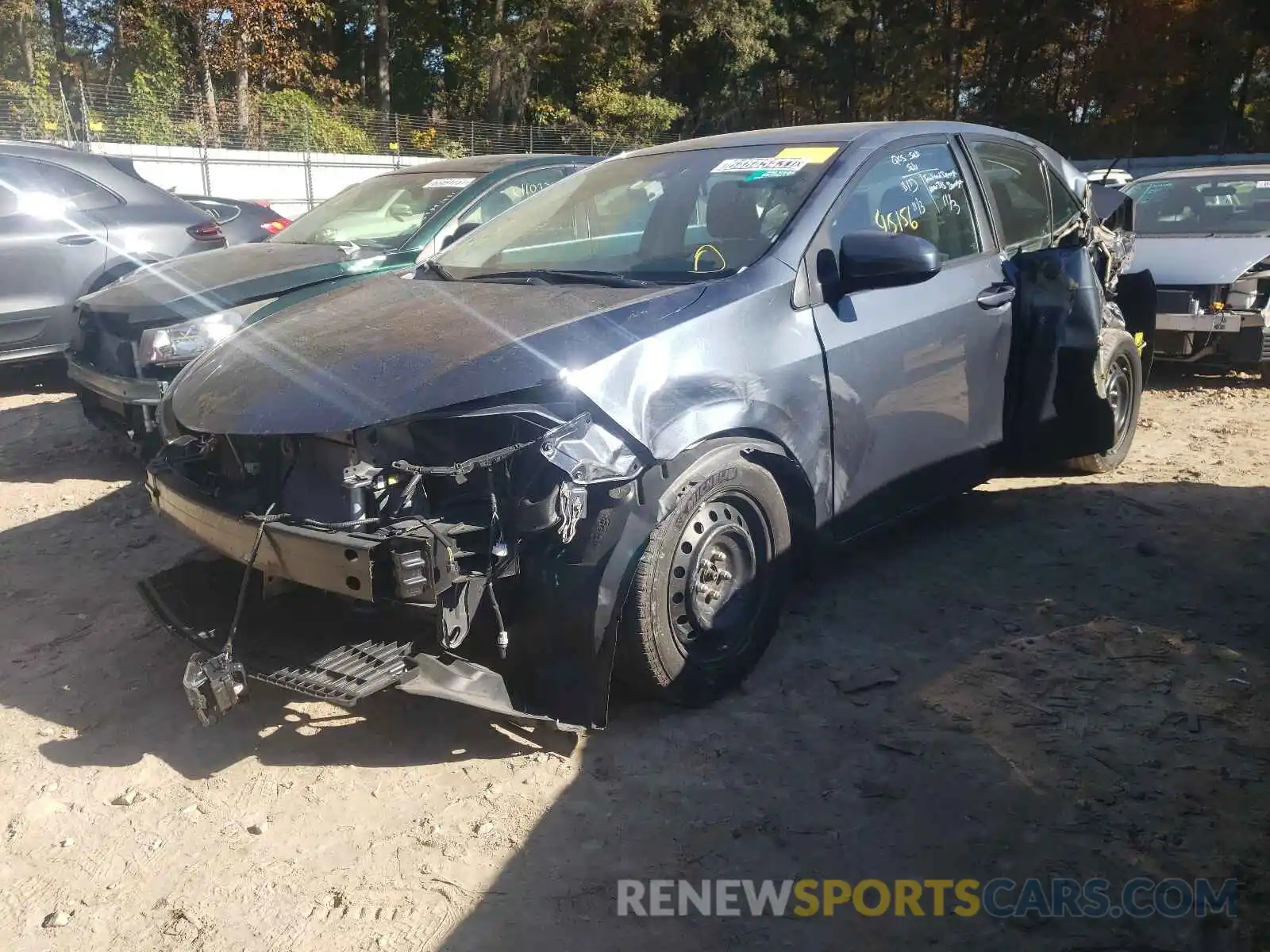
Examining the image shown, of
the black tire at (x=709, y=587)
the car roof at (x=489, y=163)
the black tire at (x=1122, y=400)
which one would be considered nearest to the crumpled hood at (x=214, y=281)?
the car roof at (x=489, y=163)

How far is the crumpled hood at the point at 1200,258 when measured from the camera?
7168 mm

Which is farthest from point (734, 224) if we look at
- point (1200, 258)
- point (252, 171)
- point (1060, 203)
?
point (252, 171)

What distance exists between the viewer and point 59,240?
275 inches

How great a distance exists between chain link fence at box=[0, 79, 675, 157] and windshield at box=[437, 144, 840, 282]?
18.2 m

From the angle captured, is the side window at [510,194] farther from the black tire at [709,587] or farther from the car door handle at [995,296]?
the black tire at [709,587]

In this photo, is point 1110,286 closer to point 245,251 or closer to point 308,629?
point 308,629

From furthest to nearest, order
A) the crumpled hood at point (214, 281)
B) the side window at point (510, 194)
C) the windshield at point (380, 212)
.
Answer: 1. the windshield at point (380, 212)
2. the side window at point (510, 194)
3. the crumpled hood at point (214, 281)

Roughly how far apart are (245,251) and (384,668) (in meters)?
4.26

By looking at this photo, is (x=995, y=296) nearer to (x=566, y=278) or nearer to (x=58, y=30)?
(x=566, y=278)

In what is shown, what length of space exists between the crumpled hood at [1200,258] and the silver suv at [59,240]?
22.0 ft

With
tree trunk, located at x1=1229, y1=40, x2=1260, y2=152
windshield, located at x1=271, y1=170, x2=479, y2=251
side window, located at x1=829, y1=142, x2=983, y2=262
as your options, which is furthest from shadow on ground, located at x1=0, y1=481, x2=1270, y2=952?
tree trunk, located at x1=1229, y1=40, x2=1260, y2=152

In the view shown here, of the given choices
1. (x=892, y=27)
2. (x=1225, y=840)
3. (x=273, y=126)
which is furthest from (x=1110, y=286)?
(x=892, y=27)

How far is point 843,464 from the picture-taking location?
354cm

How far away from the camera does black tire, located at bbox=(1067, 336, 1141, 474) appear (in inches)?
200
